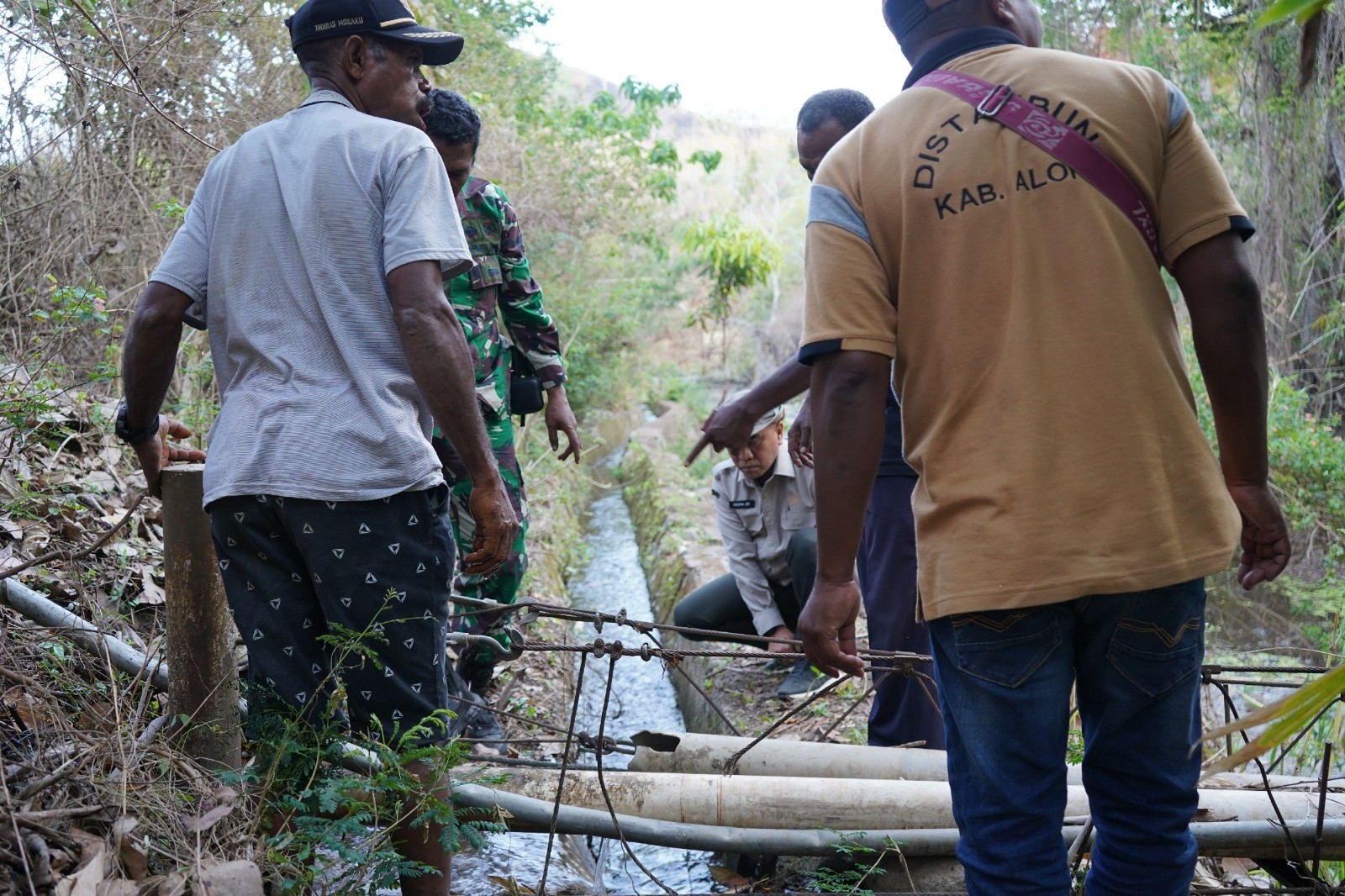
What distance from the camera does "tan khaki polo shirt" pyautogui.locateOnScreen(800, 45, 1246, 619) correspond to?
171 centimetres

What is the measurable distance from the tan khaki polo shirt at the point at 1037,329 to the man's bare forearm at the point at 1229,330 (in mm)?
43

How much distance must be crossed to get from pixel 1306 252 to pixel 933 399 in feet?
27.4

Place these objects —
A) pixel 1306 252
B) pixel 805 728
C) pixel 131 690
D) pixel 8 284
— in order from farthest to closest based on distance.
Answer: pixel 1306 252 < pixel 8 284 < pixel 805 728 < pixel 131 690

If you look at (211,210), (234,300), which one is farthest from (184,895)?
(211,210)

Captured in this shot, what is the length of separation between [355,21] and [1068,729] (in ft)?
6.45

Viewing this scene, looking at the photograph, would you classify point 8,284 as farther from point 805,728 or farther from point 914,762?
point 914,762

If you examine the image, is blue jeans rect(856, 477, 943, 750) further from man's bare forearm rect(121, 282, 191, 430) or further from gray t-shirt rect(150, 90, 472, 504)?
man's bare forearm rect(121, 282, 191, 430)

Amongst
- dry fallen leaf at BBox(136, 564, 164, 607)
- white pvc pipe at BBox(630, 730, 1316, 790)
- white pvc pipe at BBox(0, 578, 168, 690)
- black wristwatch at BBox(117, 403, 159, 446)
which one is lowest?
white pvc pipe at BBox(630, 730, 1316, 790)

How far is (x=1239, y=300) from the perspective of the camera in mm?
1799

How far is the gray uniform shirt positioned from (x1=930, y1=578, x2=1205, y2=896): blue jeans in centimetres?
288

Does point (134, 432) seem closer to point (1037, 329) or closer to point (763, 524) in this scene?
point (1037, 329)

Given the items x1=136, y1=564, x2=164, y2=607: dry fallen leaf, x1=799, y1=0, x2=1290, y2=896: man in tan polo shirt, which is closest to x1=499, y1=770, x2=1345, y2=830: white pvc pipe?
x1=799, y1=0, x2=1290, y2=896: man in tan polo shirt

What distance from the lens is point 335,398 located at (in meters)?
2.11

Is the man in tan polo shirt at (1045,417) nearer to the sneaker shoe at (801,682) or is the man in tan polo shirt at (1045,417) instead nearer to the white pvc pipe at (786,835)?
the white pvc pipe at (786,835)
